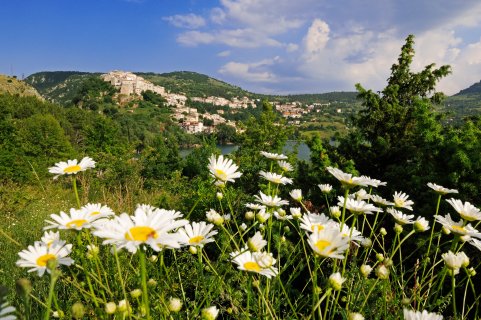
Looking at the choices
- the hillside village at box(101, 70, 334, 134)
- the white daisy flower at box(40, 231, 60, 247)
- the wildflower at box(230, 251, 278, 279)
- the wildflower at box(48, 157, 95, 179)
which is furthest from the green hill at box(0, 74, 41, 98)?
the wildflower at box(230, 251, 278, 279)

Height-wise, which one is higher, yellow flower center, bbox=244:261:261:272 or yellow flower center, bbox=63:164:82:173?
yellow flower center, bbox=63:164:82:173

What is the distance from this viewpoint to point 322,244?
3.14ft

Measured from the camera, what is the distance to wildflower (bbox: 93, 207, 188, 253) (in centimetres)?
77

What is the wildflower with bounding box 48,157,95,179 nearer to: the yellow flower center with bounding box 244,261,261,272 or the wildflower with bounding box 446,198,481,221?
the yellow flower center with bounding box 244,261,261,272

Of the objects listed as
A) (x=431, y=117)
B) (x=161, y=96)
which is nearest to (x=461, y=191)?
(x=431, y=117)

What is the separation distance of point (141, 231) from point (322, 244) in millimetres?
515

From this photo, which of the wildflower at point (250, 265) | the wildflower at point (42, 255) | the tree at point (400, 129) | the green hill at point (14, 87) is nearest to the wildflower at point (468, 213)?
the wildflower at point (250, 265)

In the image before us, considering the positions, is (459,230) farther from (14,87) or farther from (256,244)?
(14,87)

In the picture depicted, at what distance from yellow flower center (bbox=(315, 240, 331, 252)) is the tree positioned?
344 centimetres

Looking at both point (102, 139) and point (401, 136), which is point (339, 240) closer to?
point (401, 136)

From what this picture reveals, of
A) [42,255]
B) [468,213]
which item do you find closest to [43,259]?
[42,255]

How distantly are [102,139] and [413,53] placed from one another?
35122mm

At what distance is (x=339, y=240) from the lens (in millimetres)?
934

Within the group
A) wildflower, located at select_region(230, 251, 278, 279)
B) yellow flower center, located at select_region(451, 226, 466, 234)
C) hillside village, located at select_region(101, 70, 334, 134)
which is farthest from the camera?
hillside village, located at select_region(101, 70, 334, 134)
